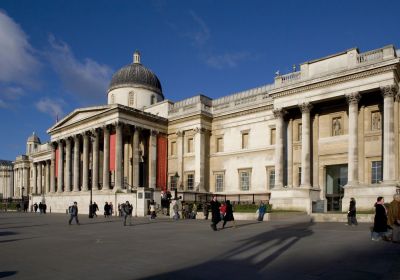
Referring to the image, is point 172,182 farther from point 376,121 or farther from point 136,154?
point 376,121

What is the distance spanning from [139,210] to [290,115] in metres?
16.1

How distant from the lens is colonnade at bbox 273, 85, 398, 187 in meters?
28.2

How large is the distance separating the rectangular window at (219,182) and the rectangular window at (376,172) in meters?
16.3

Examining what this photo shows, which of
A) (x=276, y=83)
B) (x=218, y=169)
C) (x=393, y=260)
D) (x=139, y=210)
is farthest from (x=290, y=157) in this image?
(x=393, y=260)

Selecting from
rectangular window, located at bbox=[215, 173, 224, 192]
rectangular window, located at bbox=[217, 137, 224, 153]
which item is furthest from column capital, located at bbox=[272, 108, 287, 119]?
rectangular window, located at bbox=[215, 173, 224, 192]

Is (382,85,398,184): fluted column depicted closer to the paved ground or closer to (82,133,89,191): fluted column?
the paved ground

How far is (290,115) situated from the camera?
118ft

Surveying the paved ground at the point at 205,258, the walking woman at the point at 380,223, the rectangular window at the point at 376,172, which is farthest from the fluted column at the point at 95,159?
the walking woman at the point at 380,223

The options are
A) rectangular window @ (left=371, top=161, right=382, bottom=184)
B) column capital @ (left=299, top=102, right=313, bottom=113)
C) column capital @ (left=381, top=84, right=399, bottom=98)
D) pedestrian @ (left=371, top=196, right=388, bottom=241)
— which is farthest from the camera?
column capital @ (left=299, top=102, right=313, bottom=113)

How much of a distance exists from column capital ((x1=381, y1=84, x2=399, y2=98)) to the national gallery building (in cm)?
7

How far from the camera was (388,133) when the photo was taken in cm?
2831

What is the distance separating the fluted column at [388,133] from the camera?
2795cm

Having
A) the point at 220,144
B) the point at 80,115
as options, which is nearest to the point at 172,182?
the point at 220,144

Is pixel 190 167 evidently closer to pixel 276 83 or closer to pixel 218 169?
pixel 218 169
